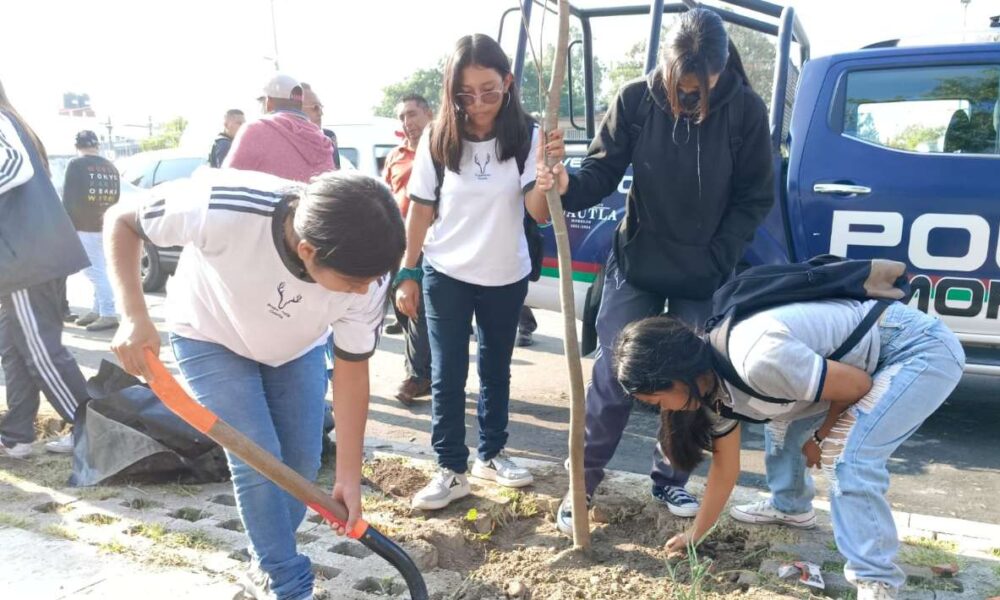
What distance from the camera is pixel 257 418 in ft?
7.12

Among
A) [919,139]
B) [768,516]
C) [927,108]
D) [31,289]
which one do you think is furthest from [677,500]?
[31,289]

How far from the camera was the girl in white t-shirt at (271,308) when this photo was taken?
175 centimetres

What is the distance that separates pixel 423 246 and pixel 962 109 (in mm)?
2730

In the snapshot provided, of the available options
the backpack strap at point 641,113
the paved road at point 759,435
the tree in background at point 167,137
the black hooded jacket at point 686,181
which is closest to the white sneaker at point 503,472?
the paved road at point 759,435

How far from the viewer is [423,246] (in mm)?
3234

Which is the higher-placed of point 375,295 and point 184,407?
point 375,295

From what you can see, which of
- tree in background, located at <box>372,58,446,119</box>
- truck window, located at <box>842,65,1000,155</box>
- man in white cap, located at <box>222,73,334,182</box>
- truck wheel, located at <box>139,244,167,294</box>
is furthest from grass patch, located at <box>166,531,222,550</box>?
tree in background, located at <box>372,58,446,119</box>

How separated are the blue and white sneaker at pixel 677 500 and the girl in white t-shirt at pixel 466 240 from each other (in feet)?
2.35

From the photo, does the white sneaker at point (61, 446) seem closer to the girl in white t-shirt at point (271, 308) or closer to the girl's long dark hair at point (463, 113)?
the girl in white t-shirt at point (271, 308)

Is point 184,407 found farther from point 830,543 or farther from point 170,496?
point 830,543

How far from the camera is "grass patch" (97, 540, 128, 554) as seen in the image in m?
2.69

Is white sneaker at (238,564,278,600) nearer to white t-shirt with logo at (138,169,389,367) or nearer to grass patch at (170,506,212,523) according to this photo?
white t-shirt with logo at (138,169,389,367)

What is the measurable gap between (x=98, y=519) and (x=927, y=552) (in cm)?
283

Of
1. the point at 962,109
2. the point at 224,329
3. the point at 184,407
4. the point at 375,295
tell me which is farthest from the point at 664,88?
the point at 962,109
